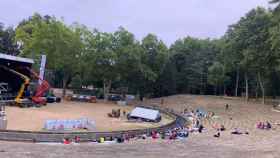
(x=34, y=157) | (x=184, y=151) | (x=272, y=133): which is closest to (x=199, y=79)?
(x=272, y=133)

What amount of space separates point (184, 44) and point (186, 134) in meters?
65.6

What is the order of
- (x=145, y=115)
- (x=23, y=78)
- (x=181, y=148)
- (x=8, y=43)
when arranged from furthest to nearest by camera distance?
(x=8, y=43) → (x=23, y=78) → (x=145, y=115) → (x=181, y=148)

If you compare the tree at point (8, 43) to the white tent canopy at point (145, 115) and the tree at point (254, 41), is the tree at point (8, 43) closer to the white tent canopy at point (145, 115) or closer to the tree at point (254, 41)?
the tree at point (254, 41)

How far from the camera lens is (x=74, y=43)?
83250 mm

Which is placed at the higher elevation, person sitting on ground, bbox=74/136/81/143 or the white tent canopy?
the white tent canopy

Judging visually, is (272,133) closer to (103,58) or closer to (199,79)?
(103,58)

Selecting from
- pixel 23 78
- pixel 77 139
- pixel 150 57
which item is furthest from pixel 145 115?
pixel 150 57

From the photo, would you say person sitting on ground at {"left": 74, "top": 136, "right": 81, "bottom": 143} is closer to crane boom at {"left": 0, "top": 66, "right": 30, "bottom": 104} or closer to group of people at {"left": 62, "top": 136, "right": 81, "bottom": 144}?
group of people at {"left": 62, "top": 136, "right": 81, "bottom": 144}

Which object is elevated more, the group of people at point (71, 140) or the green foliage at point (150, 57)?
the green foliage at point (150, 57)

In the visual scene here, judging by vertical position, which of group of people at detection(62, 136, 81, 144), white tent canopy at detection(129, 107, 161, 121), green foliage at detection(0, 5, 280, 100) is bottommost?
group of people at detection(62, 136, 81, 144)

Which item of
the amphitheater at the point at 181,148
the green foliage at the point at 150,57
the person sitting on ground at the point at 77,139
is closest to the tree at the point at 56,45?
the green foliage at the point at 150,57

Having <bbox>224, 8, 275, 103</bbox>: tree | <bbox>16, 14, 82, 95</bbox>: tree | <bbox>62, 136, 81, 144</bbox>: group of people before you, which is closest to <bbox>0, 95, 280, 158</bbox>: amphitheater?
<bbox>62, 136, 81, 144</bbox>: group of people

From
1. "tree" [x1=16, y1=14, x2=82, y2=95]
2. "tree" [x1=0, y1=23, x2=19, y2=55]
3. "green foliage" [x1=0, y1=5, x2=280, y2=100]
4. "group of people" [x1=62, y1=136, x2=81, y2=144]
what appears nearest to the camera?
"group of people" [x1=62, y1=136, x2=81, y2=144]

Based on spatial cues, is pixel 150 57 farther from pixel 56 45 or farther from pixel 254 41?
pixel 254 41
